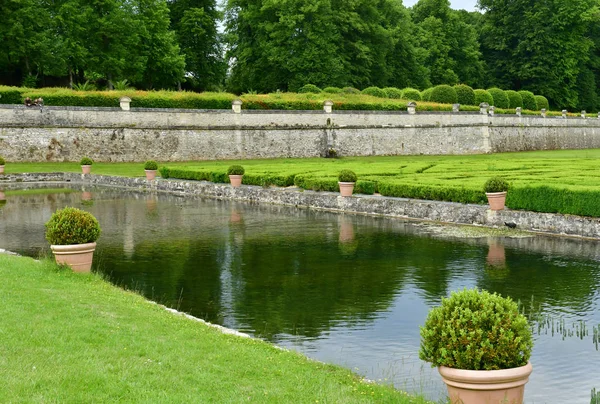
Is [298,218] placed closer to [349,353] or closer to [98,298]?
[98,298]

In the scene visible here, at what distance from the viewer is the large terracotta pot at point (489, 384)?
5262mm

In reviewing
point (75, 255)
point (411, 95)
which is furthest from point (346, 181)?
point (411, 95)

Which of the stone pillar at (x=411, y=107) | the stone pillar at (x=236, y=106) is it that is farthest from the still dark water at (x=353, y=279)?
the stone pillar at (x=411, y=107)

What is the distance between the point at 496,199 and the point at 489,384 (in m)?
13.0

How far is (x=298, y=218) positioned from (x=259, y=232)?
3.05 metres

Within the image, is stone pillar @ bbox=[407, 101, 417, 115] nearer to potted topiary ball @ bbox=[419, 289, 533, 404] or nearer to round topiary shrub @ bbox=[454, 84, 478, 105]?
round topiary shrub @ bbox=[454, 84, 478, 105]

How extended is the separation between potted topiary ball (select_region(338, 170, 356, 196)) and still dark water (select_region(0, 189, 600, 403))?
5.70 ft

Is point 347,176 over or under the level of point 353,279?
over

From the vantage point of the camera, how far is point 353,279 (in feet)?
39.8

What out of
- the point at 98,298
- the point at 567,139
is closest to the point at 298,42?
the point at 567,139

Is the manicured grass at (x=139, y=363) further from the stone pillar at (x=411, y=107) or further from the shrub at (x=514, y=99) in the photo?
the shrub at (x=514, y=99)

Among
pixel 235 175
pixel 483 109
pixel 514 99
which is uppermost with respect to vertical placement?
pixel 514 99

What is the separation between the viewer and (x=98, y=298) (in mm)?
9648

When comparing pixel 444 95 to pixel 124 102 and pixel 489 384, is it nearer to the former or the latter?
pixel 124 102
